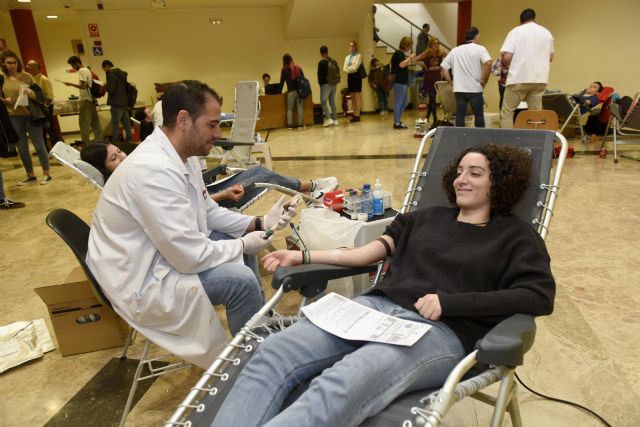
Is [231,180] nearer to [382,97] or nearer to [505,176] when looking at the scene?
[505,176]

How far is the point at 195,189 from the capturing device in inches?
68.7

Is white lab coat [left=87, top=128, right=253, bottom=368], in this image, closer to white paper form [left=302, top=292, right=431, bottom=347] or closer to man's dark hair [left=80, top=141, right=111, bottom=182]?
white paper form [left=302, top=292, right=431, bottom=347]

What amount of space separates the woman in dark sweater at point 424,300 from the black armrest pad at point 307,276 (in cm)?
5

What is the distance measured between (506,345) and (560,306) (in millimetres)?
1546

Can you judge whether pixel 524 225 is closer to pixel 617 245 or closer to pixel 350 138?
pixel 617 245

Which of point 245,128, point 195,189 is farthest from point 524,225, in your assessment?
point 245,128

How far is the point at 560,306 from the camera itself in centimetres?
224

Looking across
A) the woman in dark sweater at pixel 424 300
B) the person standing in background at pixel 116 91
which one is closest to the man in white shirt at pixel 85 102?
the person standing in background at pixel 116 91

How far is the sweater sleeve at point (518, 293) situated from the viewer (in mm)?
1147

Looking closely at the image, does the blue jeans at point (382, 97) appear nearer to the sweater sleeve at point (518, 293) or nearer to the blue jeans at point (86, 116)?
the blue jeans at point (86, 116)

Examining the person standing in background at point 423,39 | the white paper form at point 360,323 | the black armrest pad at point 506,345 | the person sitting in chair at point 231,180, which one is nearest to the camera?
the black armrest pad at point 506,345

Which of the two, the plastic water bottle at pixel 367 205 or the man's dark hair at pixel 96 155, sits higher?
the man's dark hair at pixel 96 155

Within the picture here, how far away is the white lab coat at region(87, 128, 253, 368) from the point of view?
57.3 inches

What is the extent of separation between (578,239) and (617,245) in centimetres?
22
